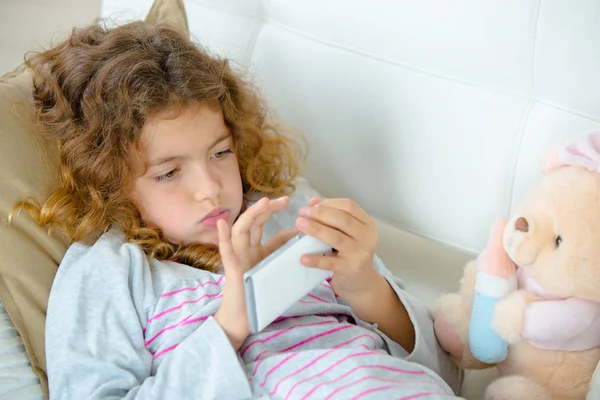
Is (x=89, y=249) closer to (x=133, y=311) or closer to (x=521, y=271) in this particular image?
(x=133, y=311)

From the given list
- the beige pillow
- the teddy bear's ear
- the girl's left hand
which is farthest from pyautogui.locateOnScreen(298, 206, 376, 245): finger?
the beige pillow

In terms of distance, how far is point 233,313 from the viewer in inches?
33.9

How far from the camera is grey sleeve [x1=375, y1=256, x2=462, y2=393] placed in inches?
37.3

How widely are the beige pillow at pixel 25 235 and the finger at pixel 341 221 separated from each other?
404 millimetres

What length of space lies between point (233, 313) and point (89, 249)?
27 centimetres

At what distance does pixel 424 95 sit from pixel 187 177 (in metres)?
0.39

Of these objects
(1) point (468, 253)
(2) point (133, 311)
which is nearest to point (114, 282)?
(2) point (133, 311)

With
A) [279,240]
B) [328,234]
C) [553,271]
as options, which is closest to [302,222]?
[328,234]

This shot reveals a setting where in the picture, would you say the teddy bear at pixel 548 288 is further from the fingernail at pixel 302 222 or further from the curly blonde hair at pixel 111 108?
the curly blonde hair at pixel 111 108

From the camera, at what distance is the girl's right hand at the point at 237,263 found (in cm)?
83

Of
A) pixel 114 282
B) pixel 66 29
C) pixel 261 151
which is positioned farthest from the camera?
pixel 66 29

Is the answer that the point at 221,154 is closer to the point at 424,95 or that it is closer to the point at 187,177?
the point at 187,177

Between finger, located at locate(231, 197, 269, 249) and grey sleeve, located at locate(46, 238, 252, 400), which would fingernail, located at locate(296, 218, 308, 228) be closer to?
finger, located at locate(231, 197, 269, 249)

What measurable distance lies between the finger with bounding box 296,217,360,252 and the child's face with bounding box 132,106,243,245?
0.22m
